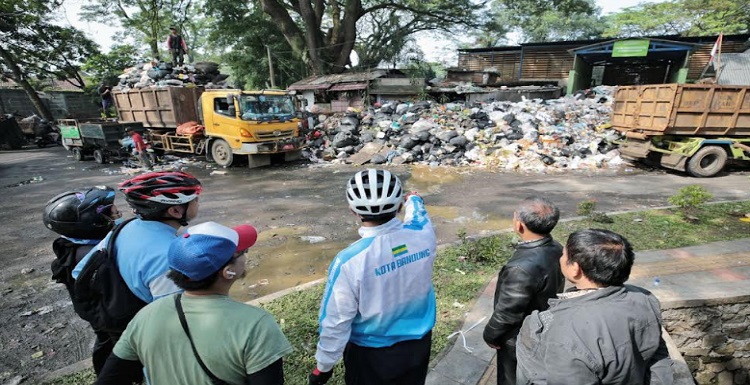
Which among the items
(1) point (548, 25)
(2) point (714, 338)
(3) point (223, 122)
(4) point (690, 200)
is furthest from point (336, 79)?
(1) point (548, 25)

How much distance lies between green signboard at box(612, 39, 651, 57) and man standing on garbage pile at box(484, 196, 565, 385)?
60.5 ft

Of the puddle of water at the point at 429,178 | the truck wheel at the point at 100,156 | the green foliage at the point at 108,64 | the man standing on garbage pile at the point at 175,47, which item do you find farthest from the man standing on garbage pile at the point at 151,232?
the green foliage at the point at 108,64

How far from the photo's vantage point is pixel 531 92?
17516 millimetres

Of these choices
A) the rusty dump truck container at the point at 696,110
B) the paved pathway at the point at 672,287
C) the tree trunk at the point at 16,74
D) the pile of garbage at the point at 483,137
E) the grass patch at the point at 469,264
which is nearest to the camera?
the paved pathway at the point at 672,287

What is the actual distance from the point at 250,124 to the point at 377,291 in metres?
9.45

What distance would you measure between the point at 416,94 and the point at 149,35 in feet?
64.1

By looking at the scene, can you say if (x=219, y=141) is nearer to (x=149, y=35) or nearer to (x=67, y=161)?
(x=67, y=161)

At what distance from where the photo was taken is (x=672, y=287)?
360 centimetres

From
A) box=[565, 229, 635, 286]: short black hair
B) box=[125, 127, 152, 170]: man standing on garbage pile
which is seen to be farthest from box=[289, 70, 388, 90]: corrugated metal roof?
box=[565, 229, 635, 286]: short black hair

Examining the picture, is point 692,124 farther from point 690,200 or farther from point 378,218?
point 378,218

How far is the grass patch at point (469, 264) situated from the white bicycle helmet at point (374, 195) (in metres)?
1.67

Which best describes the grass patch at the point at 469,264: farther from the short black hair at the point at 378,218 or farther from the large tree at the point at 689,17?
the large tree at the point at 689,17

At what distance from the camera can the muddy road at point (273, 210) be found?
3566mm

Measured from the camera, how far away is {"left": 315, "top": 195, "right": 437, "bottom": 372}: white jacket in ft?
5.11
